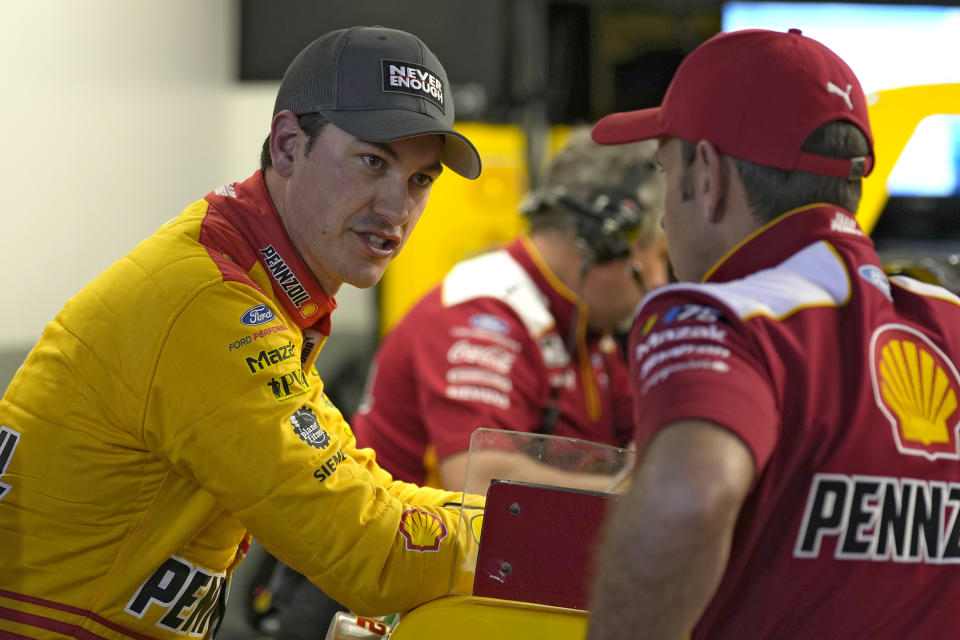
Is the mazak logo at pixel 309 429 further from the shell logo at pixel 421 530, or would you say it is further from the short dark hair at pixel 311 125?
the short dark hair at pixel 311 125

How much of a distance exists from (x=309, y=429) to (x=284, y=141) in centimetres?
40

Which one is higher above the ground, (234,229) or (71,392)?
(234,229)

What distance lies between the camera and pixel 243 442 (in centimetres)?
116

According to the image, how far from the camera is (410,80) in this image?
4.43 feet

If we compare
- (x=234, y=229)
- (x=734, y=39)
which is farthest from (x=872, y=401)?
(x=234, y=229)

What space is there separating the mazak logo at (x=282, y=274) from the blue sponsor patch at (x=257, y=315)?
9cm

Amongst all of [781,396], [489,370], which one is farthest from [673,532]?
[489,370]

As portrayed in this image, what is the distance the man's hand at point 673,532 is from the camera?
0.82 meters

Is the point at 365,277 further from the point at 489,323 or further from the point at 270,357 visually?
the point at 489,323

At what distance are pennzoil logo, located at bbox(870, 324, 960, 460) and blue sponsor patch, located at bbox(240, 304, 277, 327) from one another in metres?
0.65

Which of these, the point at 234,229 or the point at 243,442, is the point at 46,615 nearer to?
the point at 243,442

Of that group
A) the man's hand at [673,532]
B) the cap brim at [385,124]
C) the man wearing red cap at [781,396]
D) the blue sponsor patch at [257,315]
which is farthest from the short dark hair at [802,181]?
the blue sponsor patch at [257,315]

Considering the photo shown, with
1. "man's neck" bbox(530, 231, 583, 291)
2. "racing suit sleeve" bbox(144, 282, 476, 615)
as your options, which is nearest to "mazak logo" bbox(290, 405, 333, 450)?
"racing suit sleeve" bbox(144, 282, 476, 615)

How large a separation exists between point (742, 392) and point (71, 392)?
77 cm
